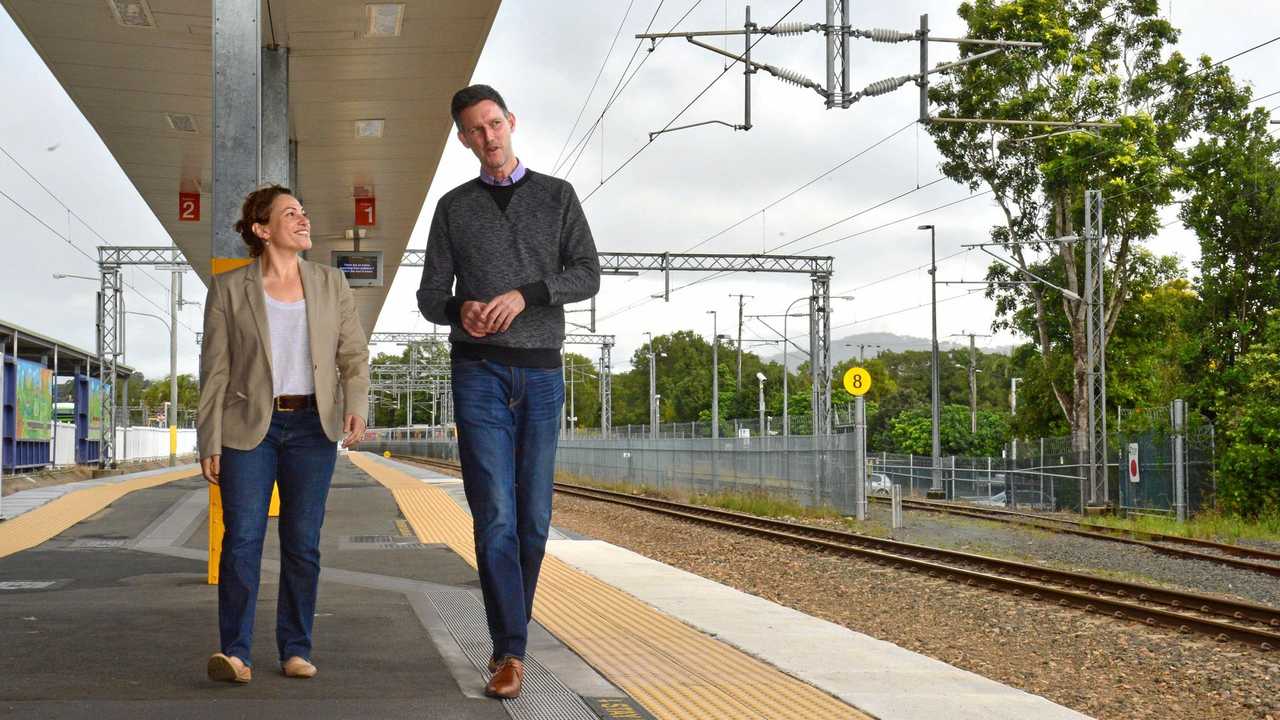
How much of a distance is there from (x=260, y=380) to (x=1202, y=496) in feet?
84.5

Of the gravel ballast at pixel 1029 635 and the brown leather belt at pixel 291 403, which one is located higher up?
the brown leather belt at pixel 291 403

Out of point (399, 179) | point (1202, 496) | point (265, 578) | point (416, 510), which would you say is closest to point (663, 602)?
point (265, 578)

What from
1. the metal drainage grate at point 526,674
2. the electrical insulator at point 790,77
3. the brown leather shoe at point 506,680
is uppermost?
the electrical insulator at point 790,77

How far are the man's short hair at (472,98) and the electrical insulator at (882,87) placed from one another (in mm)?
14304

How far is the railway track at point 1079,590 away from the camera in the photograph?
10422 millimetres

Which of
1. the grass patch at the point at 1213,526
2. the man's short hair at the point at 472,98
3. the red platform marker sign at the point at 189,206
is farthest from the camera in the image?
the red platform marker sign at the point at 189,206

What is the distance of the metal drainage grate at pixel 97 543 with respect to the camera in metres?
11.3

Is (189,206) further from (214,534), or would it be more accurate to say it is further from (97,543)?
(214,534)

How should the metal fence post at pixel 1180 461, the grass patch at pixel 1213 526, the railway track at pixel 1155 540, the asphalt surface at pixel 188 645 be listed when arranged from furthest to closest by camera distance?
the metal fence post at pixel 1180 461
the grass patch at pixel 1213 526
the railway track at pixel 1155 540
the asphalt surface at pixel 188 645

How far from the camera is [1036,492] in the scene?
3400cm

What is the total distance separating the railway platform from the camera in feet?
14.7

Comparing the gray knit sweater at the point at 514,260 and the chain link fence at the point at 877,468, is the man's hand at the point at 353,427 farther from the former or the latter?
the chain link fence at the point at 877,468

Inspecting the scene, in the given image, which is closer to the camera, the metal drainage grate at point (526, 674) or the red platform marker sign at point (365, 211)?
the metal drainage grate at point (526, 674)

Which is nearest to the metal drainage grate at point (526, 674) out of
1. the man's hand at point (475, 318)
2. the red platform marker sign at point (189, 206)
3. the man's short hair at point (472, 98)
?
the man's hand at point (475, 318)
